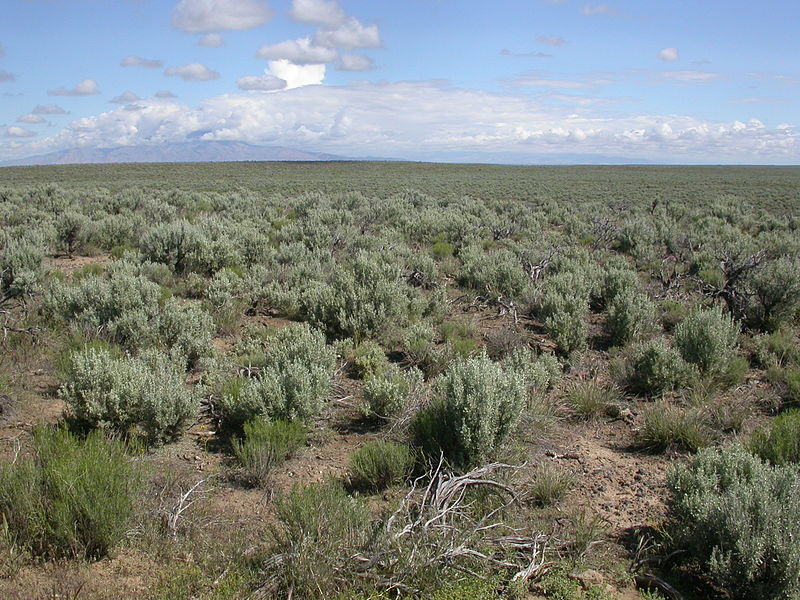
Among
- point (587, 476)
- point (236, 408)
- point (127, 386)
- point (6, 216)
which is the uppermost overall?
point (6, 216)

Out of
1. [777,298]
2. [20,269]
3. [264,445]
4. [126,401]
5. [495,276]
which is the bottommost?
[264,445]

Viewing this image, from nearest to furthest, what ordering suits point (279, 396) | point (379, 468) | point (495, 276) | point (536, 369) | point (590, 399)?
1. point (379, 468)
2. point (279, 396)
3. point (590, 399)
4. point (536, 369)
5. point (495, 276)

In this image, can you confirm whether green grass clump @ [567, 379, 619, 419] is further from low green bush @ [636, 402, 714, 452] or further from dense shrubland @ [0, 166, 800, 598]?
low green bush @ [636, 402, 714, 452]

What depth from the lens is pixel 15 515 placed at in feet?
9.74

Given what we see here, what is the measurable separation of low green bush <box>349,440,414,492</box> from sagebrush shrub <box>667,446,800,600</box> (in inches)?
70.6

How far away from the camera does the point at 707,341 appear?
6.08 meters

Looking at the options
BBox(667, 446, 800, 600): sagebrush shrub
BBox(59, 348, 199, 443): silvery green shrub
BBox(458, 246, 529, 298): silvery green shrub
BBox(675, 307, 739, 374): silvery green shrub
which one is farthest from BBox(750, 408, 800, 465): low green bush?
BBox(458, 246, 529, 298): silvery green shrub

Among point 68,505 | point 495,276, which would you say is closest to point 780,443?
point 68,505

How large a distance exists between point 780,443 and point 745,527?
4.91ft

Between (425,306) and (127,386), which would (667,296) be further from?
(127,386)

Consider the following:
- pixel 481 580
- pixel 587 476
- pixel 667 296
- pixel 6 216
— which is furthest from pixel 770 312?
pixel 6 216

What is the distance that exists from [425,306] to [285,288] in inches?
86.2

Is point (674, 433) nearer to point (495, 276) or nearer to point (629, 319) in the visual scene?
point (629, 319)

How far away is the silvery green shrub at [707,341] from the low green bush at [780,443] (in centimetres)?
170
